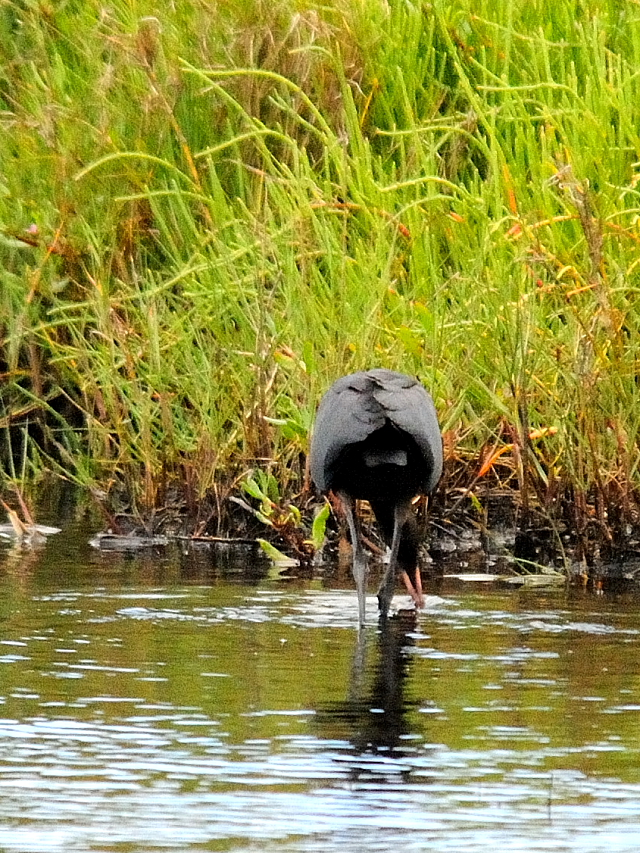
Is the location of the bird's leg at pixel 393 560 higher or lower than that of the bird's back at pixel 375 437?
lower

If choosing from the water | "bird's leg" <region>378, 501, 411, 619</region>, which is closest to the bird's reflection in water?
the water

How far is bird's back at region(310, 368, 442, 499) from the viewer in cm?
690

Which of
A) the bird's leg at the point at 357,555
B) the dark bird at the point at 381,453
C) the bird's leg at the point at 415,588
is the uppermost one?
the dark bird at the point at 381,453

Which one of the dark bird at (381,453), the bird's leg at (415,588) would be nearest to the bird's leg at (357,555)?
the dark bird at (381,453)

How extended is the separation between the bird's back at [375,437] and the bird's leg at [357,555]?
5cm

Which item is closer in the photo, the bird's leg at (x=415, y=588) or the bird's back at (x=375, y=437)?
the bird's back at (x=375, y=437)

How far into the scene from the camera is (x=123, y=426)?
357 inches

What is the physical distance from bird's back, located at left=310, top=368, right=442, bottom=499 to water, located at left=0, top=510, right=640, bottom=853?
442 mm

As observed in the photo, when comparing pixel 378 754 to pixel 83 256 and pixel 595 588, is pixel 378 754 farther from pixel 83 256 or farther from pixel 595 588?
pixel 83 256

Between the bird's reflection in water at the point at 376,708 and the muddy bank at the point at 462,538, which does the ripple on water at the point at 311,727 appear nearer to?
the bird's reflection in water at the point at 376,708

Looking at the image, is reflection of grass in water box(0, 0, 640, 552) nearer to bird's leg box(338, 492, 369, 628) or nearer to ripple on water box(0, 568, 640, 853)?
bird's leg box(338, 492, 369, 628)

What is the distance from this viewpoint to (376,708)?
5.50 m

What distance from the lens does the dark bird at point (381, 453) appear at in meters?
6.92

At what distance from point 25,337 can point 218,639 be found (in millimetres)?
4625
